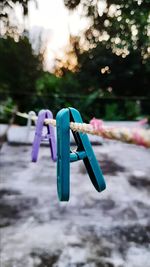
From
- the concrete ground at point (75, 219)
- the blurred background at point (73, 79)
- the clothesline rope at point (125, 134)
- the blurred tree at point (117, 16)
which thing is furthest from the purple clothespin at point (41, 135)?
the blurred background at point (73, 79)

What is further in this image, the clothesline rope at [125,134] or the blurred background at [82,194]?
the blurred background at [82,194]

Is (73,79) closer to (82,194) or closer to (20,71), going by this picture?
(20,71)

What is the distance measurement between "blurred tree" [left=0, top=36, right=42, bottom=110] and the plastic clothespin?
954 cm

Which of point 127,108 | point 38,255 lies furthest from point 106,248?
point 127,108

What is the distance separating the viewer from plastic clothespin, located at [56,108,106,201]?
1.54 m

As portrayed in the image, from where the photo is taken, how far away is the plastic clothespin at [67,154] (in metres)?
1.54

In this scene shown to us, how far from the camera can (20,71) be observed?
12.0 metres

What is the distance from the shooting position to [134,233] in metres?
3.49

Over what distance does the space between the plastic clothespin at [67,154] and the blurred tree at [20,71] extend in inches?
375

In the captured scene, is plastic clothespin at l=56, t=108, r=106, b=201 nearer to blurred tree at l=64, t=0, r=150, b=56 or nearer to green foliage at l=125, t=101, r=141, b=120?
blurred tree at l=64, t=0, r=150, b=56

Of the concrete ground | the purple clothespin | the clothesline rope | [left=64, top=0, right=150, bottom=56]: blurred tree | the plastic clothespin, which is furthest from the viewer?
the concrete ground

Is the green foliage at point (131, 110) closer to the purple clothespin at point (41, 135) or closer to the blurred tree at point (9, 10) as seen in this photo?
the blurred tree at point (9, 10)

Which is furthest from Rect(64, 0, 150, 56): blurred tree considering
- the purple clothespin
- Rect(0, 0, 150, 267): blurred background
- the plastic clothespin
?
the plastic clothespin

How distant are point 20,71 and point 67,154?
10755 mm
